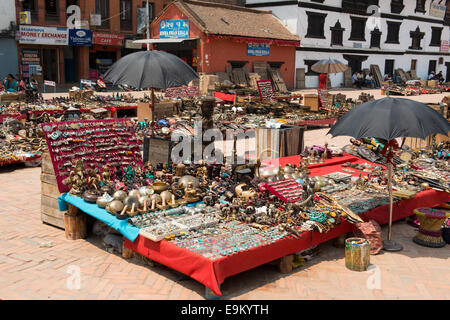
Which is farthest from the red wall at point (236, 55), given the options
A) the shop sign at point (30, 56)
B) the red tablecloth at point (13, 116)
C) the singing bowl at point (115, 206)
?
the singing bowl at point (115, 206)

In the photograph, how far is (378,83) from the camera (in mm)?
35344

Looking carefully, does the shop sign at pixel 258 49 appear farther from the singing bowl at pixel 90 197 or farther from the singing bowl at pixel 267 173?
the singing bowl at pixel 90 197

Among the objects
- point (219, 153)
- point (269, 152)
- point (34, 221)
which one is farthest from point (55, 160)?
point (269, 152)

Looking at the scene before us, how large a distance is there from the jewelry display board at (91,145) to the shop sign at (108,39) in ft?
71.8

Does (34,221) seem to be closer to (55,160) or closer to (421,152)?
(55,160)

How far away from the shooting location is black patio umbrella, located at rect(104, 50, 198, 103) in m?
8.35

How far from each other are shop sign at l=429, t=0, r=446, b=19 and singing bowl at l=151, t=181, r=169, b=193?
41.7 metres

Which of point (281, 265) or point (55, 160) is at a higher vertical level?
point (55, 160)

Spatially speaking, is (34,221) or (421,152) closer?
(34,221)

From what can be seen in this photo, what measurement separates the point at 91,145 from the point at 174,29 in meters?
20.3

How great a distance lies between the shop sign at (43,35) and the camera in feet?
81.3

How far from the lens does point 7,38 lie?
952 inches
